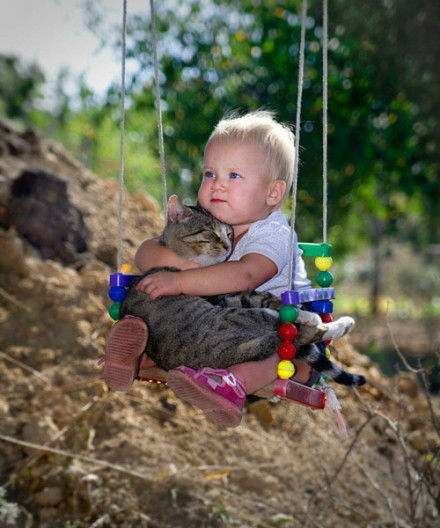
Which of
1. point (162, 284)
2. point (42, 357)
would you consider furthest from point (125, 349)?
point (42, 357)

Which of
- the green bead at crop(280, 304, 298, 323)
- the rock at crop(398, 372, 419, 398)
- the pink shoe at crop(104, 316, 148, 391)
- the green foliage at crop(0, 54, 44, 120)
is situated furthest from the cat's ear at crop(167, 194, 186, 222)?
the green foliage at crop(0, 54, 44, 120)

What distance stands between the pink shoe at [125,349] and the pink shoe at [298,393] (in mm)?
464

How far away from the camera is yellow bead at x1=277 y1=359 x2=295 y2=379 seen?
87.0 inches

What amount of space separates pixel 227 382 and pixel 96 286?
320 centimetres

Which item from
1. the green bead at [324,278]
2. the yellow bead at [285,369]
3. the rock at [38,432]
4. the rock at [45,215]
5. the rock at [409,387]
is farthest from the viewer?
the rock at [409,387]

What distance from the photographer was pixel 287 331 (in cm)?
221

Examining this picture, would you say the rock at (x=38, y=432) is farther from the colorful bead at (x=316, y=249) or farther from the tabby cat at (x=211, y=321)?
the colorful bead at (x=316, y=249)

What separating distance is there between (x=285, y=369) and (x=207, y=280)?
38 centimetres

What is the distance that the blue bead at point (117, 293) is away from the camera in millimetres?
2475

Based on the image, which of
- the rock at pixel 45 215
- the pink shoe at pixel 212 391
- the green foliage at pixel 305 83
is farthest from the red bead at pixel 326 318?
the green foliage at pixel 305 83

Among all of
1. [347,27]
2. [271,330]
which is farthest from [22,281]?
[347,27]

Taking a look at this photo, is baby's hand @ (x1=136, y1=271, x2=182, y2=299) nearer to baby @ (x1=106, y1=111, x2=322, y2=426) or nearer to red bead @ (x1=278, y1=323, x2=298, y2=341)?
baby @ (x1=106, y1=111, x2=322, y2=426)

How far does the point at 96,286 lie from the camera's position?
16.9 ft

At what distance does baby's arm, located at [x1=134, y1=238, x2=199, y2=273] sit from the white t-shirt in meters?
0.20
